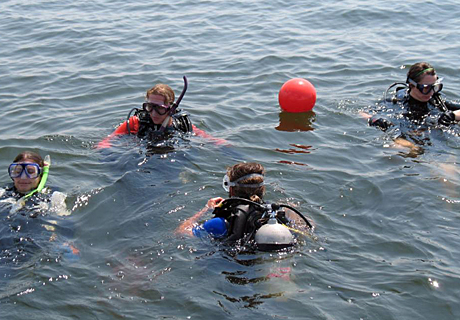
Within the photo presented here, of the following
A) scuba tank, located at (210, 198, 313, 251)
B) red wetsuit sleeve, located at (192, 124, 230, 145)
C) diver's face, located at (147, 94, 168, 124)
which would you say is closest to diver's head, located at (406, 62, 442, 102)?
red wetsuit sleeve, located at (192, 124, 230, 145)

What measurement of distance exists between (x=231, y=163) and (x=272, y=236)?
2664mm

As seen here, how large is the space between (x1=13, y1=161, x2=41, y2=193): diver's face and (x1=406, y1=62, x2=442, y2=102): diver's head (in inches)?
215

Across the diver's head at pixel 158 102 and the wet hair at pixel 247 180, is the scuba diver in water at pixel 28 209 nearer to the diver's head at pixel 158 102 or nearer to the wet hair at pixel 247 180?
the wet hair at pixel 247 180

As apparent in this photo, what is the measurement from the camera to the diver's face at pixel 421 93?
8.44 m

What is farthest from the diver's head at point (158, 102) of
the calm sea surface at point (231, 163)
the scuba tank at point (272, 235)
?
the scuba tank at point (272, 235)

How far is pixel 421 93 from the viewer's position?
28.1ft

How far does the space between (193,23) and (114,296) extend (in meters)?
11.0

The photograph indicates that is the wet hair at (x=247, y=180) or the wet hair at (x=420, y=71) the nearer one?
the wet hair at (x=247, y=180)

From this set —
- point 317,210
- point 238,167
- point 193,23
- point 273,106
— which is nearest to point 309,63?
point 273,106

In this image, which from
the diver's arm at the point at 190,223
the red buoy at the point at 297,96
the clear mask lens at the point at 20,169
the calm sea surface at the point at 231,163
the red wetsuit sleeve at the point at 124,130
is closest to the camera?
the calm sea surface at the point at 231,163

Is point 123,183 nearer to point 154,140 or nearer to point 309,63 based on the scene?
point 154,140

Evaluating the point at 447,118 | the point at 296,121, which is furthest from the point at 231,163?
the point at 447,118

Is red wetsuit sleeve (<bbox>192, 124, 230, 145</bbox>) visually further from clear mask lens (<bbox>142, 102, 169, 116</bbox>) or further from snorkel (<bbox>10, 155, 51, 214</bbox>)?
snorkel (<bbox>10, 155, 51, 214</bbox>)

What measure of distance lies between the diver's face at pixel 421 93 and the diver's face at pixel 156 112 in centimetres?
367
